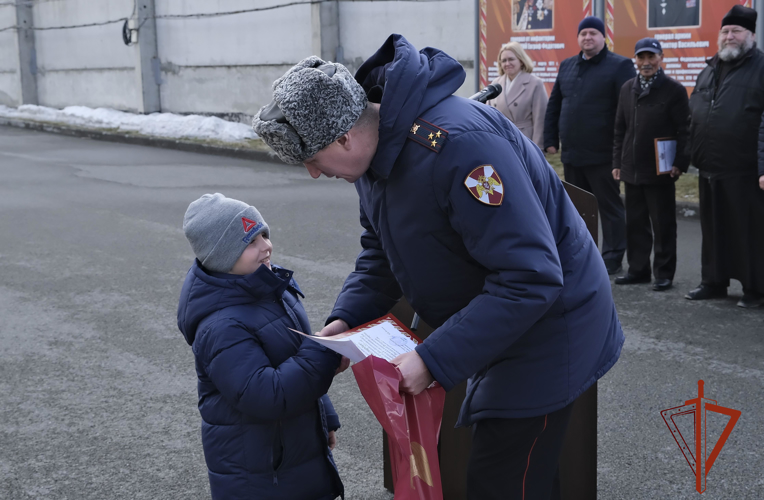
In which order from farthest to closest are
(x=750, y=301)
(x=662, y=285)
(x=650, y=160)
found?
(x=650, y=160)
(x=662, y=285)
(x=750, y=301)

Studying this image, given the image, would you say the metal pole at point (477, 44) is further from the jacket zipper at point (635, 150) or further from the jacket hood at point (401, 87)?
the jacket hood at point (401, 87)

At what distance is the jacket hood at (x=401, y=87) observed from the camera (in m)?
2.01

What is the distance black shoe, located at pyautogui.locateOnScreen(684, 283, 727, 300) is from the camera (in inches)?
243

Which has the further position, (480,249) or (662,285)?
(662,285)

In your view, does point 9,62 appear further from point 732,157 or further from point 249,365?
point 249,365

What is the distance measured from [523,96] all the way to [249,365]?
631 centimetres

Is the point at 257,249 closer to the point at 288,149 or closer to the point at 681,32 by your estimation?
the point at 288,149

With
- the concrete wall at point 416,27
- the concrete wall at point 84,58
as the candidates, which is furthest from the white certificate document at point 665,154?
the concrete wall at point 84,58

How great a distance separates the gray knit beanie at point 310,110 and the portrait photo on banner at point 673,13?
29.6ft

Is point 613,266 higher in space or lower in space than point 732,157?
lower

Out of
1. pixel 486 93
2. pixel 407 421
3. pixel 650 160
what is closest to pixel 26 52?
pixel 650 160

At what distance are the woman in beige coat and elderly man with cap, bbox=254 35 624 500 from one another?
6.08 m

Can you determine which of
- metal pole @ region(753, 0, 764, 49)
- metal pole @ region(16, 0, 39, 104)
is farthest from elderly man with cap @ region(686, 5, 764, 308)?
metal pole @ region(16, 0, 39, 104)

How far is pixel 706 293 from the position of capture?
620 cm
